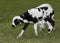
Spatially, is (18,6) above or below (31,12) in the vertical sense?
below

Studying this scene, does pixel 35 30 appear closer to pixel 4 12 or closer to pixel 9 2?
pixel 4 12

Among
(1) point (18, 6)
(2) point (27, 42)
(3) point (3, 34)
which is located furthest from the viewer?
(1) point (18, 6)

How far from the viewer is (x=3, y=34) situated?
9.66 feet

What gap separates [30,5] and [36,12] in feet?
4.27

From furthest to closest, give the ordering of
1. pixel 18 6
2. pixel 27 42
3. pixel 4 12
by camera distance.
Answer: pixel 18 6, pixel 4 12, pixel 27 42

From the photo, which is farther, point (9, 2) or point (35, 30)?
point (9, 2)

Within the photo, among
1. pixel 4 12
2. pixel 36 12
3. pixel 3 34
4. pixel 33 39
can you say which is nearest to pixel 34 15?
pixel 36 12

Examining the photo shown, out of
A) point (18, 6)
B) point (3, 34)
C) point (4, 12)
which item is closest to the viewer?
point (3, 34)

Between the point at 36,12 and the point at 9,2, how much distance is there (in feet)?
4.94

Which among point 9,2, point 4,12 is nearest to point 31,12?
point 4,12

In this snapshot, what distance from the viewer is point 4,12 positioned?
3.78 m

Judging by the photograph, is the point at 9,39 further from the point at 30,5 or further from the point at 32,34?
the point at 30,5

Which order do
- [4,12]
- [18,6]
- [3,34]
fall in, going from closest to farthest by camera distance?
[3,34] → [4,12] → [18,6]

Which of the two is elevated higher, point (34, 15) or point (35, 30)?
point (34, 15)
